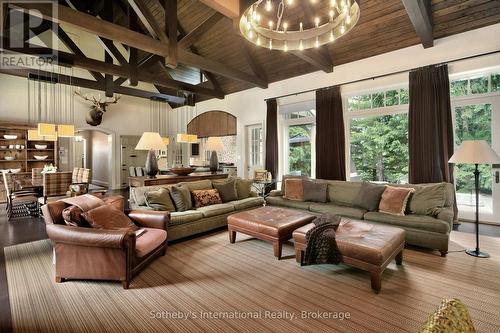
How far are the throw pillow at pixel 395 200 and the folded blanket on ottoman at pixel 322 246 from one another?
4.71 feet

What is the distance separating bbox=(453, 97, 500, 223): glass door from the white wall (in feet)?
2.13

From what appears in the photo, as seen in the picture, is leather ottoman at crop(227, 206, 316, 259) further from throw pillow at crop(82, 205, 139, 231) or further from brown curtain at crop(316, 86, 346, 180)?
brown curtain at crop(316, 86, 346, 180)

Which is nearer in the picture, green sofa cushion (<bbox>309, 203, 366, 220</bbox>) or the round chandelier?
the round chandelier

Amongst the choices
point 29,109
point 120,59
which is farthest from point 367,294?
point 29,109

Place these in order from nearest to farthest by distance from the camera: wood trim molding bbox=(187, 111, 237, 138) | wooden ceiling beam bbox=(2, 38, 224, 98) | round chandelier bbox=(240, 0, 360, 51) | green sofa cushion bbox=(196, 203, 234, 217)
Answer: round chandelier bbox=(240, 0, 360, 51), green sofa cushion bbox=(196, 203, 234, 217), wooden ceiling beam bbox=(2, 38, 224, 98), wood trim molding bbox=(187, 111, 237, 138)

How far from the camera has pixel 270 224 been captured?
10.2 feet

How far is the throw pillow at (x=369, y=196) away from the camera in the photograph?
12.3 feet

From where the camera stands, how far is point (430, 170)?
419 cm

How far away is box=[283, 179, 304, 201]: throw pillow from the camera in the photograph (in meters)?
4.62

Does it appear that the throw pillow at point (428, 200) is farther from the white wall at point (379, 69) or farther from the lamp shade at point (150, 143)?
the lamp shade at point (150, 143)

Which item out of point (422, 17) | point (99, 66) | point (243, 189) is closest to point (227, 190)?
point (243, 189)

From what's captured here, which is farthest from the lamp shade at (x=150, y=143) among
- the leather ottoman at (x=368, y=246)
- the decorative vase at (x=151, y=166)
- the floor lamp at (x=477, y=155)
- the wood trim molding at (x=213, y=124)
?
the floor lamp at (x=477, y=155)

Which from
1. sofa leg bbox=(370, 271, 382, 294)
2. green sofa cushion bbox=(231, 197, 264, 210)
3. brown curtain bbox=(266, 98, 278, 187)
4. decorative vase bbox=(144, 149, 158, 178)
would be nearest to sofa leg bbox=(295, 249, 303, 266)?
sofa leg bbox=(370, 271, 382, 294)

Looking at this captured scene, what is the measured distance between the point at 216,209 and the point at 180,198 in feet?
2.06
